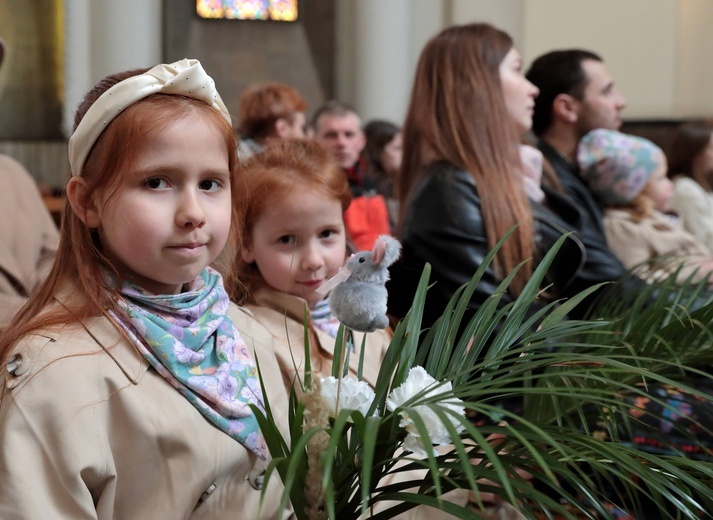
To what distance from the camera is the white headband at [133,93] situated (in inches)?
63.4

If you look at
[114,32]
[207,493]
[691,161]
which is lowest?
[691,161]

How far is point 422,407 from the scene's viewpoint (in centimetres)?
129

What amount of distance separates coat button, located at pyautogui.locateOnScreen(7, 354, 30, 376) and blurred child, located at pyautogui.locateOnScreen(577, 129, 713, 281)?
8.68 feet

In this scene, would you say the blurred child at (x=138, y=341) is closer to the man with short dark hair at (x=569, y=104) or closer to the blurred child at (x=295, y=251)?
the blurred child at (x=295, y=251)

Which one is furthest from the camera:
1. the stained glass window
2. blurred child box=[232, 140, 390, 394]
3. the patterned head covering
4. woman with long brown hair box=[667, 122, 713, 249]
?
the stained glass window

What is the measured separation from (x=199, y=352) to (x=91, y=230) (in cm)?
28

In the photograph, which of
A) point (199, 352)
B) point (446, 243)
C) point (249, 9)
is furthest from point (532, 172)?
point (249, 9)

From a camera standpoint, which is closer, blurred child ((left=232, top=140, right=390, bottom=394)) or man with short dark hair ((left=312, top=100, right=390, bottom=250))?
blurred child ((left=232, top=140, right=390, bottom=394))

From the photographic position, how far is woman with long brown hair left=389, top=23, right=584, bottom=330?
8.83ft

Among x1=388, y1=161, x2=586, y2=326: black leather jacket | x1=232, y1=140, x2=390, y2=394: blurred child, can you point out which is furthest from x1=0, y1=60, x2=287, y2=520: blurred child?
x1=388, y1=161, x2=586, y2=326: black leather jacket

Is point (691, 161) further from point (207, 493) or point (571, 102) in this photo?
point (207, 493)

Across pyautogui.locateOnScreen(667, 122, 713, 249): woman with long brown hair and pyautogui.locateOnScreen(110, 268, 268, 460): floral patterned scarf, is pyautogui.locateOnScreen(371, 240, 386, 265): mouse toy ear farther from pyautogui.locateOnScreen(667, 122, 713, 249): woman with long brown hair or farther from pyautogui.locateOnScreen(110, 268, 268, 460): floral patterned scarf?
pyautogui.locateOnScreen(667, 122, 713, 249): woman with long brown hair

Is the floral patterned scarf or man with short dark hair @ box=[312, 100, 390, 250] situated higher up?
the floral patterned scarf

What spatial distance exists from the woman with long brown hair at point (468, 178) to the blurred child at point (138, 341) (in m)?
1.10
